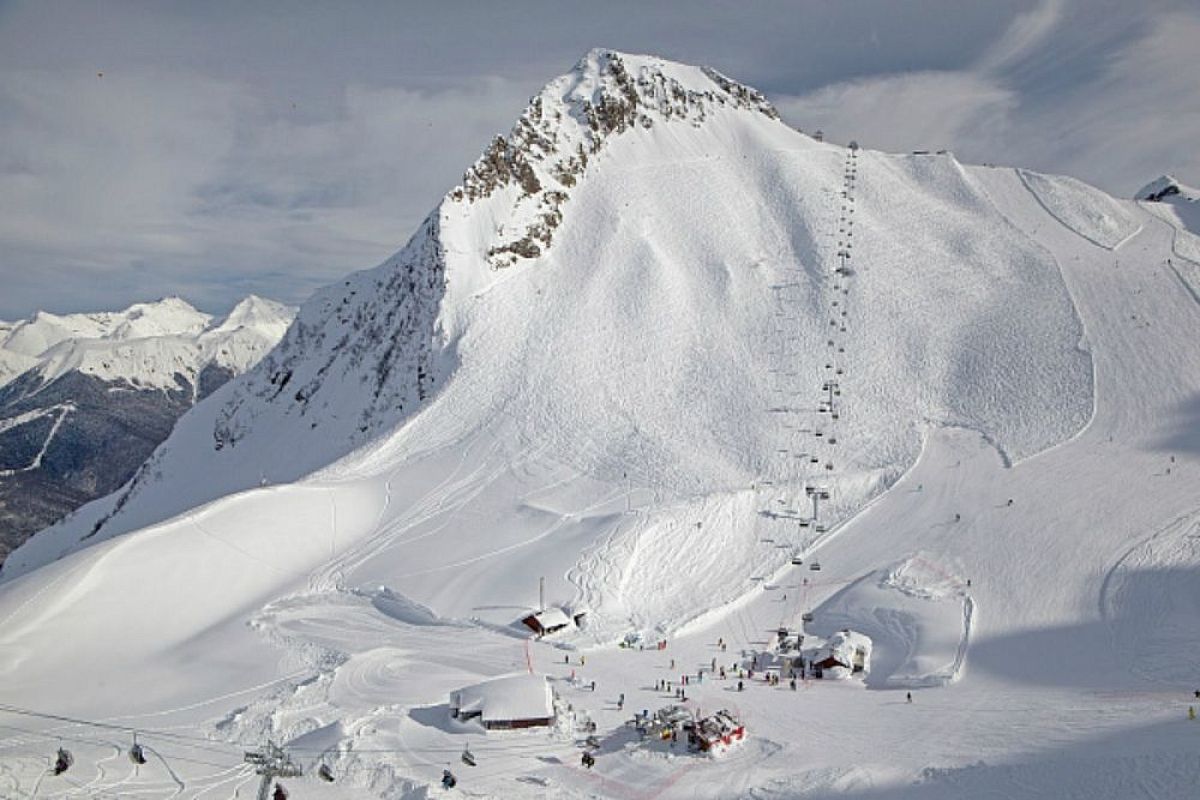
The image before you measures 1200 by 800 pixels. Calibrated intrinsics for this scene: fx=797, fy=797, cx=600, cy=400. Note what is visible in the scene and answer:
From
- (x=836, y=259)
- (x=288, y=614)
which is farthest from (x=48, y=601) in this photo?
(x=836, y=259)

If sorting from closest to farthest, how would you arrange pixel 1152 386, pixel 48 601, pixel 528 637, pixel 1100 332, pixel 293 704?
1. pixel 293 704
2. pixel 48 601
3. pixel 528 637
4. pixel 1152 386
5. pixel 1100 332

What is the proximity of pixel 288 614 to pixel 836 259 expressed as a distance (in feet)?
182

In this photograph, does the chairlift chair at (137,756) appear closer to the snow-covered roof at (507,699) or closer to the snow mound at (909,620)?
the snow-covered roof at (507,699)

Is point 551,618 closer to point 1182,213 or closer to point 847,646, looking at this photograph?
point 847,646

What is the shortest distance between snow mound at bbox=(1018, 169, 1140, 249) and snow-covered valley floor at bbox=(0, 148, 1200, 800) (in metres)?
18.4

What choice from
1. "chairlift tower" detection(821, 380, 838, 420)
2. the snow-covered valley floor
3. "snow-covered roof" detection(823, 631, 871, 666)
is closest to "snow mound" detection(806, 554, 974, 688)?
the snow-covered valley floor

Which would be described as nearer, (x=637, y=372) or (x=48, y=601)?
(x=48, y=601)

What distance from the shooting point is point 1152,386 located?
2183 inches

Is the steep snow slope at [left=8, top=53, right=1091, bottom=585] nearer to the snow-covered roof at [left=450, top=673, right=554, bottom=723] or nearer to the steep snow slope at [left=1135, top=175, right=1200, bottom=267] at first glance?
the steep snow slope at [left=1135, top=175, right=1200, bottom=267]

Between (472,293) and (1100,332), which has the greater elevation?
(472,293)

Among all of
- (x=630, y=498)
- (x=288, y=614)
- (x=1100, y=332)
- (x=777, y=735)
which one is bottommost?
(x=777, y=735)

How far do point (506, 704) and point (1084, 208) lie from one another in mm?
79701

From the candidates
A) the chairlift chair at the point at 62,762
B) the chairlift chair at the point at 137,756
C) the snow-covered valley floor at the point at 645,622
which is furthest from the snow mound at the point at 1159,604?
the chairlift chair at the point at 62,762

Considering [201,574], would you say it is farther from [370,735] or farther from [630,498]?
[630,498]
